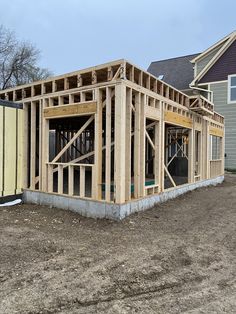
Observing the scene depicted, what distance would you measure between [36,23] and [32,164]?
25.7 meters

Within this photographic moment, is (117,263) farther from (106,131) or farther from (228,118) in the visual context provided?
(228,118)

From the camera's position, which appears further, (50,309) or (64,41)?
(64,41)

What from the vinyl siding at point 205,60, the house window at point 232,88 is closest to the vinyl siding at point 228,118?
the house window at point 232,88

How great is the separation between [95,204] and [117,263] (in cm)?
242

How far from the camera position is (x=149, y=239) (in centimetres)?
514

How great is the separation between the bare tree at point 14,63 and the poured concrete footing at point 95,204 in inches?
877

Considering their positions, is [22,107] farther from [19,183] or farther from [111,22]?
[111,22]

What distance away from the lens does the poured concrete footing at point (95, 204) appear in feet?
20.0

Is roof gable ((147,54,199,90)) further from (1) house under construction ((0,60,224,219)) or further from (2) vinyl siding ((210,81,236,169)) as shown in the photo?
(1) house under construction ((0,60,224,219))

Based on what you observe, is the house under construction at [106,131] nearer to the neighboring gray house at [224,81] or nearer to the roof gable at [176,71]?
the neighboring gray house at [224,81]

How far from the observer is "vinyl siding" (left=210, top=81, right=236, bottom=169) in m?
16.6

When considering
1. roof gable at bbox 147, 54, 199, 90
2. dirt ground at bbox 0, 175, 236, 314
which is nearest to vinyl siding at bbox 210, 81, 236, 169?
roof gable at bbox 147, 54, 199, 90

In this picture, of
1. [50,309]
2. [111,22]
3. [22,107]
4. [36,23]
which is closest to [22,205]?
[22,107]

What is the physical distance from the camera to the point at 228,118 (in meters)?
16.7
